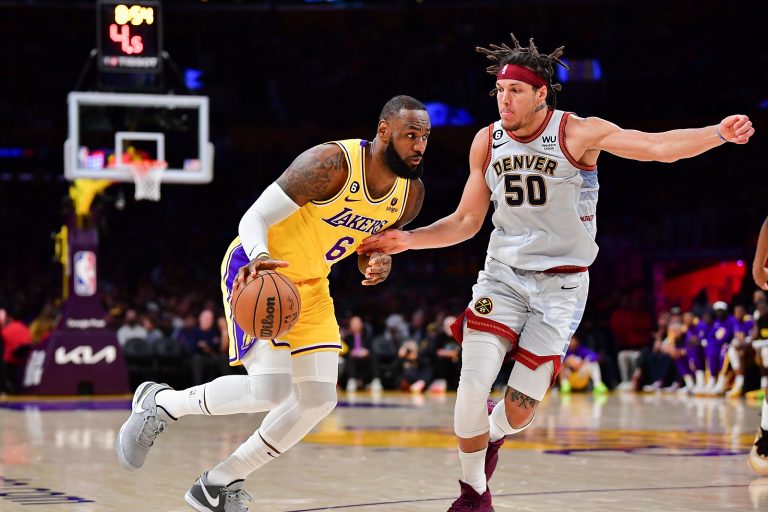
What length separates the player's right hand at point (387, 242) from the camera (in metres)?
5.54

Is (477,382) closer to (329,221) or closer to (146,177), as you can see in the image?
(329,221)

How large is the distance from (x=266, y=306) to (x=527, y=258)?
1257 mm

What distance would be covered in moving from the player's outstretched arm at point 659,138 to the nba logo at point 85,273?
12.7 metres

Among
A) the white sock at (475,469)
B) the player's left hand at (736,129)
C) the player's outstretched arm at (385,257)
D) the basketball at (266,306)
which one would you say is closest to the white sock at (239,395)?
the basketball at (266,306)

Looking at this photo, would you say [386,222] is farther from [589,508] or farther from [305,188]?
[589,508]

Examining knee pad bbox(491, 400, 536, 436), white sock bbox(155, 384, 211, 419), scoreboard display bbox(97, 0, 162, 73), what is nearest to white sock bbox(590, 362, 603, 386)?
scoreboard display bbox(97, 0, 162, 73)

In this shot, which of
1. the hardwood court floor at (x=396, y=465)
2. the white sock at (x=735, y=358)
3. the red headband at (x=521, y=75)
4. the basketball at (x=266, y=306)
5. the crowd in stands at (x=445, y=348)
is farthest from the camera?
the crowd in stands at (x=445, y=348)

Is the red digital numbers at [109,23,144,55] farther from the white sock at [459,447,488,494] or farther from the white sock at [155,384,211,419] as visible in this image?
the white sock at [459,447,488,494]

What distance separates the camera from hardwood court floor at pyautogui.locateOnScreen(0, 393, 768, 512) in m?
5.93

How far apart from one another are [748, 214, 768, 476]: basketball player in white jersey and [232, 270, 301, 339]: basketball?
120 inches

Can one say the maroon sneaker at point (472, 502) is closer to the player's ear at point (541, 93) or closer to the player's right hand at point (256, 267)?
the player's right hand at point (256, 267)

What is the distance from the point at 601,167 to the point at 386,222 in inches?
840

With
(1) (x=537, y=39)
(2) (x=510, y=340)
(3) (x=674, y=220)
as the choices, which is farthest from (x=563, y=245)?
(1) (x=537, y=39)

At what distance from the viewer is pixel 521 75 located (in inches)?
212
